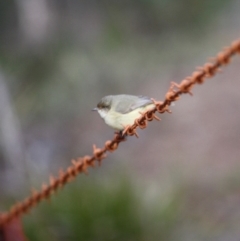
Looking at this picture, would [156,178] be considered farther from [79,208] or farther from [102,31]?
[102,31]

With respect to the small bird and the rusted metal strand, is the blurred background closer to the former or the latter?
the rusted metal strand

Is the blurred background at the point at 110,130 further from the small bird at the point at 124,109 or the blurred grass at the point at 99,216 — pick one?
the small bird at the point at 124,109

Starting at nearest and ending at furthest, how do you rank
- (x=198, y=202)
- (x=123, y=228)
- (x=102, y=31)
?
(x=123, y=228) → (x=198, y=202) → (x=102, y=31)

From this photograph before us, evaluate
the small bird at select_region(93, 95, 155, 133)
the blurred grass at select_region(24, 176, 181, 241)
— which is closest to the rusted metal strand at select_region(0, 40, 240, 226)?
the small bird at select_region(93, 95, 155, 133)

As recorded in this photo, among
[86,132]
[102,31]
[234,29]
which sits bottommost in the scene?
[86,132]

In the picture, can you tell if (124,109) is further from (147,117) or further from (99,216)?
(99,216)

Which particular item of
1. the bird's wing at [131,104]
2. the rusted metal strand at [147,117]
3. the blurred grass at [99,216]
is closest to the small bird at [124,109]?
the bird's wing at [131,104]

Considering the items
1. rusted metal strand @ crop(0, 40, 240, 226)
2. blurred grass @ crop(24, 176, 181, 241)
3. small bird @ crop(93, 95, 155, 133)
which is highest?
blurred grass @ crop(24, 176, 181, 241)

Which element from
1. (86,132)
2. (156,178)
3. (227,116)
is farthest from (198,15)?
(156,178)
